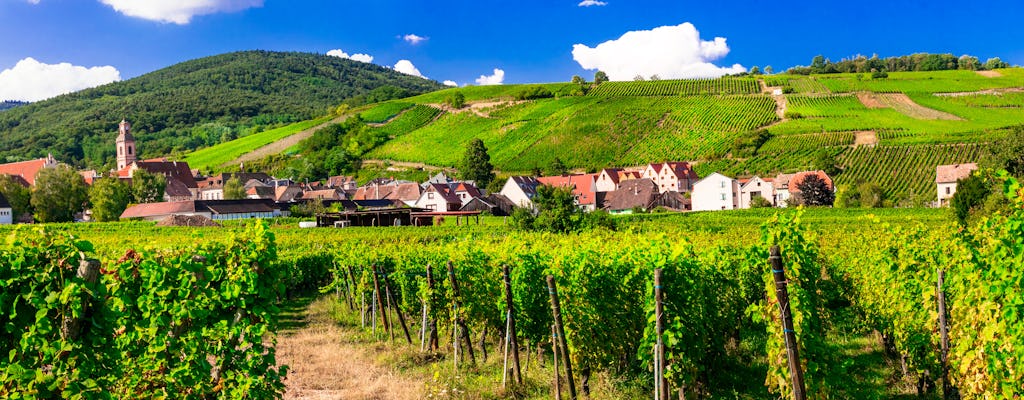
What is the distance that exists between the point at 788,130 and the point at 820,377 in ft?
322

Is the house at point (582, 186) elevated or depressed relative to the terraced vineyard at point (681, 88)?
depressed

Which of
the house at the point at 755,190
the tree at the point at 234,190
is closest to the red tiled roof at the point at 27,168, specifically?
the tree at the point at 234,190

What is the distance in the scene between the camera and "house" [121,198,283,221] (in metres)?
73.0

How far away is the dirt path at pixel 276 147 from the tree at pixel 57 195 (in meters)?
55.5

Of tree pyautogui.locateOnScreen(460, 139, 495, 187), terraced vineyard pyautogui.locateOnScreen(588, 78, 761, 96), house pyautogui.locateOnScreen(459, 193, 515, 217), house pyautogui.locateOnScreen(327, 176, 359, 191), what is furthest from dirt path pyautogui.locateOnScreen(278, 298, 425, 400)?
terraced vineyard pyautogui.locateOnScreen(588, 78, 761, 96)

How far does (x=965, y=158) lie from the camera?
7488cm

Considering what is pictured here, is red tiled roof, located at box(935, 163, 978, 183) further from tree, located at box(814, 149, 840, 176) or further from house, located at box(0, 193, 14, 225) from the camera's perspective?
house, located at box(0, 193, 14, 225)

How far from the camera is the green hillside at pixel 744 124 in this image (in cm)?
8306

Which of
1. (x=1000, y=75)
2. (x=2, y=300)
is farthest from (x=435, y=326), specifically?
(x=1000, y=75)

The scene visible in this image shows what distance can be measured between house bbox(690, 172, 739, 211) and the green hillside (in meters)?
9.95

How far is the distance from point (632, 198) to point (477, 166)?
94.5 feet

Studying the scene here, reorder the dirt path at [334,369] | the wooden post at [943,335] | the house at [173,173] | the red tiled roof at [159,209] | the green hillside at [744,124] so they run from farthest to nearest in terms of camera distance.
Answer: the house at [173,173], the green hillside at [744,124], the red tiled roof at [159,209], the dirt path at [334,369], the wooden post at [943,335]

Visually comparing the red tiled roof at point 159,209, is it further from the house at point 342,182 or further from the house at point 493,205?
the house at point 342,182

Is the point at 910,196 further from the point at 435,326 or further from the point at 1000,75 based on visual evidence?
the point at 1000,75
